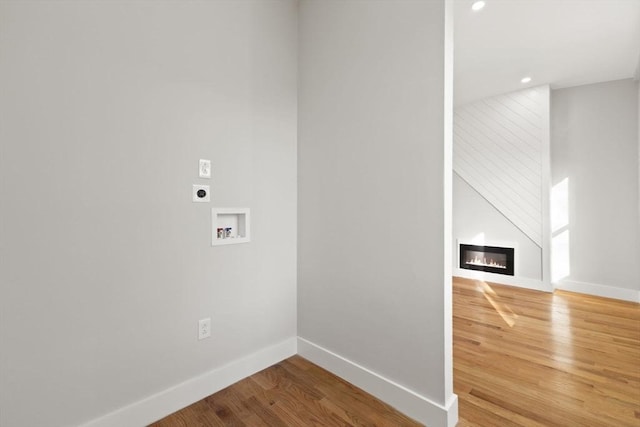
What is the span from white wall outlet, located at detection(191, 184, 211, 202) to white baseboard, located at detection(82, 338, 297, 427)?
1.09 m

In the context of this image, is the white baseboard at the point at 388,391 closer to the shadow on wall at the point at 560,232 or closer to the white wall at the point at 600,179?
the shadow on wall at the point at 560,232

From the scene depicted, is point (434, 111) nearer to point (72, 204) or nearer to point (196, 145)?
point (196, 145)

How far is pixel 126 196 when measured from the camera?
144 cm

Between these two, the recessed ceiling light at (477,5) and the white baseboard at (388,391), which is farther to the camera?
the recessed ceiling light at (477,5)

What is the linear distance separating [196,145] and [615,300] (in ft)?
17.0

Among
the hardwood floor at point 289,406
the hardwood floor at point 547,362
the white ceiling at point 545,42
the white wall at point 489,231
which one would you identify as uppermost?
the white ceiling at point 545,42

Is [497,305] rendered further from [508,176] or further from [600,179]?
[600,179]

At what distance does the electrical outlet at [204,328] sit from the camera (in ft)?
5.61

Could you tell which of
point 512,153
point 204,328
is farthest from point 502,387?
Result: point 512,153

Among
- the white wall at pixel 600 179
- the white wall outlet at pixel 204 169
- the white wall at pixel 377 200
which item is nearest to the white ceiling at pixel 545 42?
the white wall at pixel 600 179

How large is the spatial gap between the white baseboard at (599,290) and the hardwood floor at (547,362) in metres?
0.21

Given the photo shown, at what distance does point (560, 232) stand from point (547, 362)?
2.78 meters

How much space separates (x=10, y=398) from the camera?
3.79 feet

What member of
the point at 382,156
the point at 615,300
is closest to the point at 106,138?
the point at 382,156
